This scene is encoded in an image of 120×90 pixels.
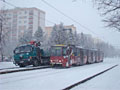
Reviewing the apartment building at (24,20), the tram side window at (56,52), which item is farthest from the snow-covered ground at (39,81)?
the apartment building at (24,20)

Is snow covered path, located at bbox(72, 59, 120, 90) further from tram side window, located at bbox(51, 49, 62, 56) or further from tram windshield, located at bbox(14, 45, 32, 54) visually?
tram windshield, located at bbox(14, 45, 32, 54)

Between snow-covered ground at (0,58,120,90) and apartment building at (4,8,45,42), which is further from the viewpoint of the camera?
apartment building at (4,8,45,42)

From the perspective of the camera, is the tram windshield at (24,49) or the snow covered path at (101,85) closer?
the snow covered path at (101,85)

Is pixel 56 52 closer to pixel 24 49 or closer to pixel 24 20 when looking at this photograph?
pixel 24 49

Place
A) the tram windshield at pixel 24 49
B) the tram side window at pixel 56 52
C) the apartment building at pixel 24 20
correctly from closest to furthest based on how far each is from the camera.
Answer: the tram windshield at pixel 24 49
the tram side window at pixel 56 52
the apartment building at pixel 24 20

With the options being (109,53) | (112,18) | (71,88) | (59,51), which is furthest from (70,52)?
(109,53)

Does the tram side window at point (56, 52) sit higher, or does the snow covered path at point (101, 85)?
the tram side window at point (56, 52)

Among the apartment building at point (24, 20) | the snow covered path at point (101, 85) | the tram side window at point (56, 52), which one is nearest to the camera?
the snow covered path at point (101, 85)

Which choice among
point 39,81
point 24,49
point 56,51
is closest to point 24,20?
point 24,49

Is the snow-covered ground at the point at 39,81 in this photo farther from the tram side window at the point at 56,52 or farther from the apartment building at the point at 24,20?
the apartment building at the point at 24,20

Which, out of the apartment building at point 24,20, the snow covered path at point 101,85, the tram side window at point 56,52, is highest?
the apartment building at point 24,20

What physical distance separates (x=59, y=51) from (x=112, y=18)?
9.76 m

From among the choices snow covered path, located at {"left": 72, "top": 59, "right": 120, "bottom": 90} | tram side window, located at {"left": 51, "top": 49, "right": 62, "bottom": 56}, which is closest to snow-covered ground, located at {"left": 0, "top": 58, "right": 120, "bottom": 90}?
snow covered path, located at {"left": 72, "top": 59, "right": 120, "bottom": 90}

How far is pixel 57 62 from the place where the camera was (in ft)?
87.4
